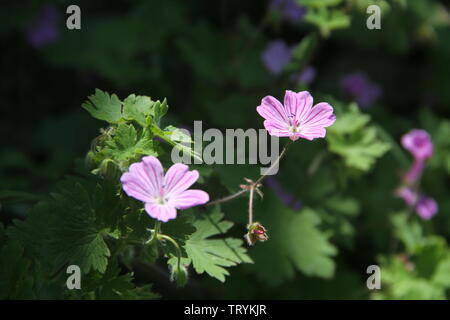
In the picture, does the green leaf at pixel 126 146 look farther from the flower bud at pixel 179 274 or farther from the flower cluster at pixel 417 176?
the flower cluster at pixel 417 176

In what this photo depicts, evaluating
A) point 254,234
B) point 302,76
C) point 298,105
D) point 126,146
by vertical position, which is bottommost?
point 254,234

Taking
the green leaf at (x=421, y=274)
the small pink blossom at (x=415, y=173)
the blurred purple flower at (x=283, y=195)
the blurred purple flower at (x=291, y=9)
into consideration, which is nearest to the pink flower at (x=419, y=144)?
the small pink blossom at (x=415, y=173)

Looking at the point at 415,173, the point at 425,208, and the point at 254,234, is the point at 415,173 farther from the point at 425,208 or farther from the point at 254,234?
the point at 254,234

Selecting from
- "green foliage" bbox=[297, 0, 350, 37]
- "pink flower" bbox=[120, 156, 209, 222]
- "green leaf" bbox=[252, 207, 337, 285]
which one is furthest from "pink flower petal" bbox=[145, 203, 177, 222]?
"green foliage" bbox=[297, 0, 350, 37]

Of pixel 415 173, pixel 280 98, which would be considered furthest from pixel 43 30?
pixel 415 173

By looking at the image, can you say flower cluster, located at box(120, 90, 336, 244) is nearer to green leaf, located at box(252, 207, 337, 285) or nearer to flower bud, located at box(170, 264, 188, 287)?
flower bud, located at box(170, 264, 188, 287)
